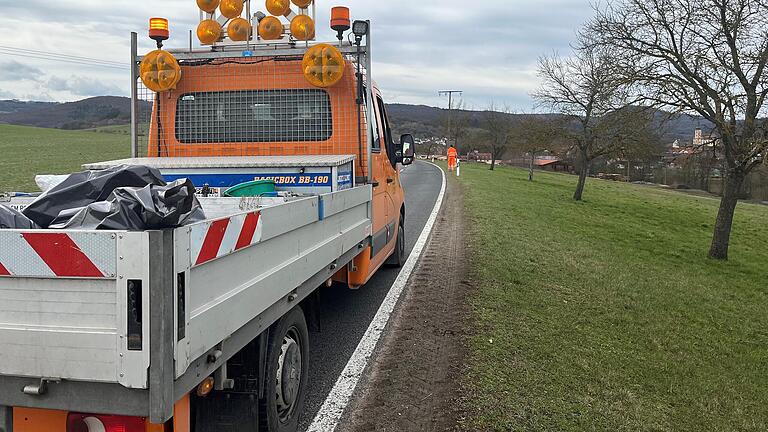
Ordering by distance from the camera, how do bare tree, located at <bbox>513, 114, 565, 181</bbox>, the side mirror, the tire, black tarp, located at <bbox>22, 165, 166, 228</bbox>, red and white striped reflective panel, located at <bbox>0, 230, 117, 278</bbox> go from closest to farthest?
1. red and white striped reflective panel, located at <bbox>0, 230, 117, 278</bbox>
2. black tarp, located at <bbox>22, 165, 166, 228</bbox>
3. the side mirror
4. the tire
5. bare tree, located at <bbox>513, 114, 565, 181</bbox>

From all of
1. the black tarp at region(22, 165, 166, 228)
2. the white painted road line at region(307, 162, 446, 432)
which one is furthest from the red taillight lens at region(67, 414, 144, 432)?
the white painted road line at region(307, 162, 446, 432)

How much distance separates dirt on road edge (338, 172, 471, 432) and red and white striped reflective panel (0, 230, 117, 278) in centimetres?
217

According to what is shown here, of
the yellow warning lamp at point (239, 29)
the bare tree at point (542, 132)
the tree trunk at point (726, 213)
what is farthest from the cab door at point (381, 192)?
the bare tree at point (542, 132)

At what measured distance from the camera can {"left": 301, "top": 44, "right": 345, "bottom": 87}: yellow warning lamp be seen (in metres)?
5.84

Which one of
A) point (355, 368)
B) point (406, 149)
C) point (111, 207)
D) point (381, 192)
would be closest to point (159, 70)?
point (381, 192)

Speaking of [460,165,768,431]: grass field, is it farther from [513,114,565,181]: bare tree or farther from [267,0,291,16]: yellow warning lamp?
[513,114,565,181]: bare tree

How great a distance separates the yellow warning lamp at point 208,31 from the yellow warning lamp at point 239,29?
4.9 inches

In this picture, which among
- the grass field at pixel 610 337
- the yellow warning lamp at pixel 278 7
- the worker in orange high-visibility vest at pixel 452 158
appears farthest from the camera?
the worker in orange high-visibility vest at pixel 452 158

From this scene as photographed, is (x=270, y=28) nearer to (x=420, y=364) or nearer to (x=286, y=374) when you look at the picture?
(x=420, y=364)

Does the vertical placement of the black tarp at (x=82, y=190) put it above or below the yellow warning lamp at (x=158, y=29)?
below

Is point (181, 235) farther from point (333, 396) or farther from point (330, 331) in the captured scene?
point (330, 331)

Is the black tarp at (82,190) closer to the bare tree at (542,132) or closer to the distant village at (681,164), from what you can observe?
the distant village at (681,164)

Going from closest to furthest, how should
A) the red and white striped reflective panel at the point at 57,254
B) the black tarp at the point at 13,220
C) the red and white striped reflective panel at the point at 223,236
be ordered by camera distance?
the red and white striped reflective panel at the point at 57,254, the red and white striped reflective panel at the point at 223,236, the black tarp at the point at 13,220

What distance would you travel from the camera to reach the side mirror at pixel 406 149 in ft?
26.1
